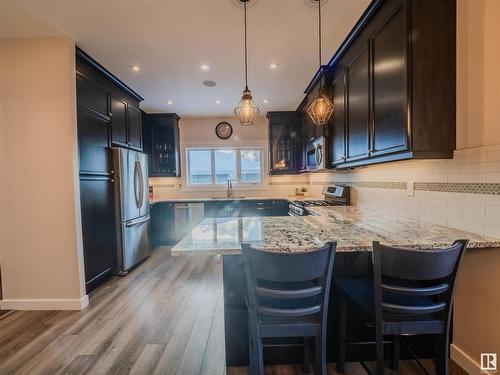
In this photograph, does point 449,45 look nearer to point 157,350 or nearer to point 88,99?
point 157,350

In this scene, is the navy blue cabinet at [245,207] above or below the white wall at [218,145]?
below

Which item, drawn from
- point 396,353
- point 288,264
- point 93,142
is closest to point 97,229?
point 93,142

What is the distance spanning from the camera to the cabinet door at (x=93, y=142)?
2.66 meters

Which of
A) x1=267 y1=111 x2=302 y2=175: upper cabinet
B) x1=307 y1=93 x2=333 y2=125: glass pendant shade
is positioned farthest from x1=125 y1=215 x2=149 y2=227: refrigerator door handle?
x1=307 y1=93 x2=333 y2=125: glass pendant shade

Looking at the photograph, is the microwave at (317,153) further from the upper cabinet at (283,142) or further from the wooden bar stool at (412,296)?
the wooden bar stool at (412,296)

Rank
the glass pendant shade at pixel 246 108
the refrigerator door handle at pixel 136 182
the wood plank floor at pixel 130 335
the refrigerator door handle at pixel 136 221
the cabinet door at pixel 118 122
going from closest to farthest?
the wood plank floor at pixel 130 335 < the glass pendant shade at pixel 246 108 < the cabinet door at pixel 118 122 < the refrigerator door handle at pixel 136 221 < the refrigerator door handle at pixel 136 182

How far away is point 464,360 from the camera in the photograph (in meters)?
1.60

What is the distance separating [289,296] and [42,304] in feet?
8.92

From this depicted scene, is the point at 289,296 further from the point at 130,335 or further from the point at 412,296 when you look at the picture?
the point at 130,335

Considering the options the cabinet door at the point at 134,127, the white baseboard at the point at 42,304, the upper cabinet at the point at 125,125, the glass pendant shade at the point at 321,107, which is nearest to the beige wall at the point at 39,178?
the white baseboard at the point at 42,304

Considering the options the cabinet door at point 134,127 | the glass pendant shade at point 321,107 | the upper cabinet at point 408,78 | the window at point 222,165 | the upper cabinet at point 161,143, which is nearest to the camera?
the upper cabinet at point 408,78

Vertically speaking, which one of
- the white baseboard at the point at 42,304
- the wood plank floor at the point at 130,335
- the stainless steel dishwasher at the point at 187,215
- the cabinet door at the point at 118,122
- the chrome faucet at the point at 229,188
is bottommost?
the wood plank floor at the point at 130,335

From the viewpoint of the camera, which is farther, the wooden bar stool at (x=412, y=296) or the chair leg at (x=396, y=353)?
the chair leg at (x=396, y=353)

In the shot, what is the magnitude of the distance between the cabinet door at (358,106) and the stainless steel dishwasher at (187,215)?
2998 millimetres
